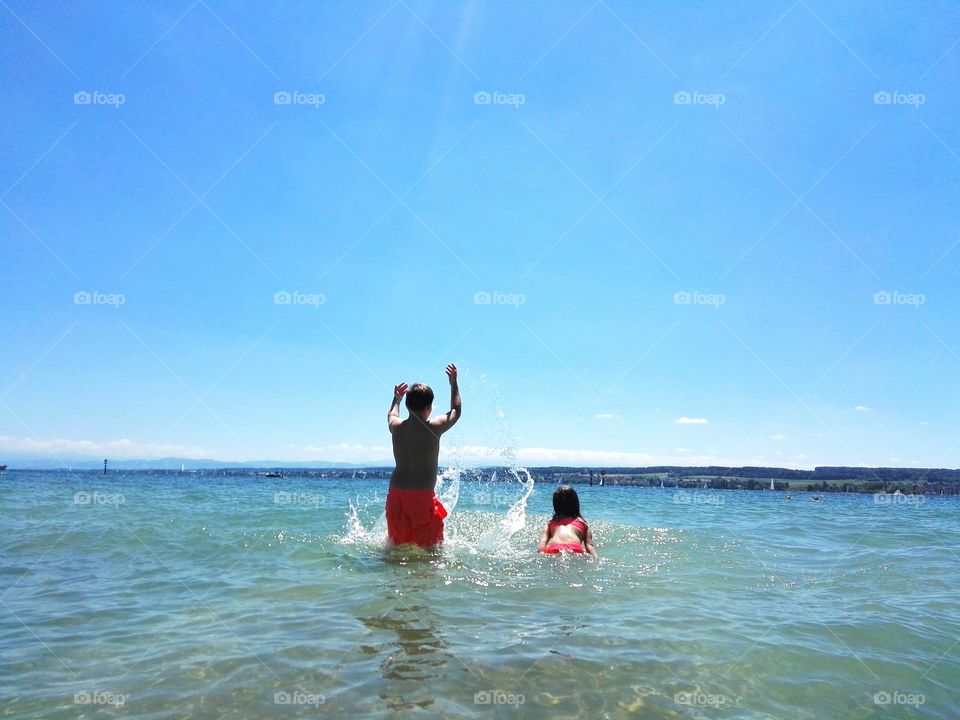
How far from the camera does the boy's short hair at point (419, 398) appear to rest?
821 cm

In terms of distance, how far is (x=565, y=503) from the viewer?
972 cm

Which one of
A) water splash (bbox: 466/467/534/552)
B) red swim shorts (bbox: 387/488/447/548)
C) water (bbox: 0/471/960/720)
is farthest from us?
water splash (bbox: 466/467/534/552)

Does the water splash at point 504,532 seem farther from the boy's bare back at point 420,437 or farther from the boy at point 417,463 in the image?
the boy's bare back at point 420,437

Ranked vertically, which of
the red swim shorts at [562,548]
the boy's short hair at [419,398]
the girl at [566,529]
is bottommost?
the red swim shorts at [562,548]

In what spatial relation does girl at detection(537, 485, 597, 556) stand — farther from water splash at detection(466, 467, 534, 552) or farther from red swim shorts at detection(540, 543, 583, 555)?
water splash at detection(466, 467, 534, 552)

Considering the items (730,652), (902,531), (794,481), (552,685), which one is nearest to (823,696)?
(730,652)

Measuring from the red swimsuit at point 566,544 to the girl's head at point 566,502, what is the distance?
10 centimetres

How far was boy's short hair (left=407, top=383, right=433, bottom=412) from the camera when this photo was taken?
821cm

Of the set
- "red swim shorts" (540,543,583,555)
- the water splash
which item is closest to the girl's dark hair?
"red swim shorts" (540,543,583,555)

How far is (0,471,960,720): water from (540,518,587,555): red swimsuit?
0.31m

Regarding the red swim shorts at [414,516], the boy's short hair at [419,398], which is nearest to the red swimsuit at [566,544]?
the red swim shorts at [414,516]

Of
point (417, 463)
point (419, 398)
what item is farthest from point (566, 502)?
point (419, 398)

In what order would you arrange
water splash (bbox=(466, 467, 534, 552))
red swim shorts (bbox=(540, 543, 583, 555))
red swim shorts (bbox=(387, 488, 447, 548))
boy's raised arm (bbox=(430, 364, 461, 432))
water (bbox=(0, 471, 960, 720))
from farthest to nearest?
water splash (bbox=(466, 467, 534, 552)), red swim shorts (bbox=(540, 543, 583, 555)), red swim shorts (bbox=(387, 488, 447, 548)), boy's raised arm (bbox=(430, 364, 461, 432)), water (bbox=(0, 471, 960, 720))

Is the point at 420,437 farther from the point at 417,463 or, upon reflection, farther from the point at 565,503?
the point at 565,503
